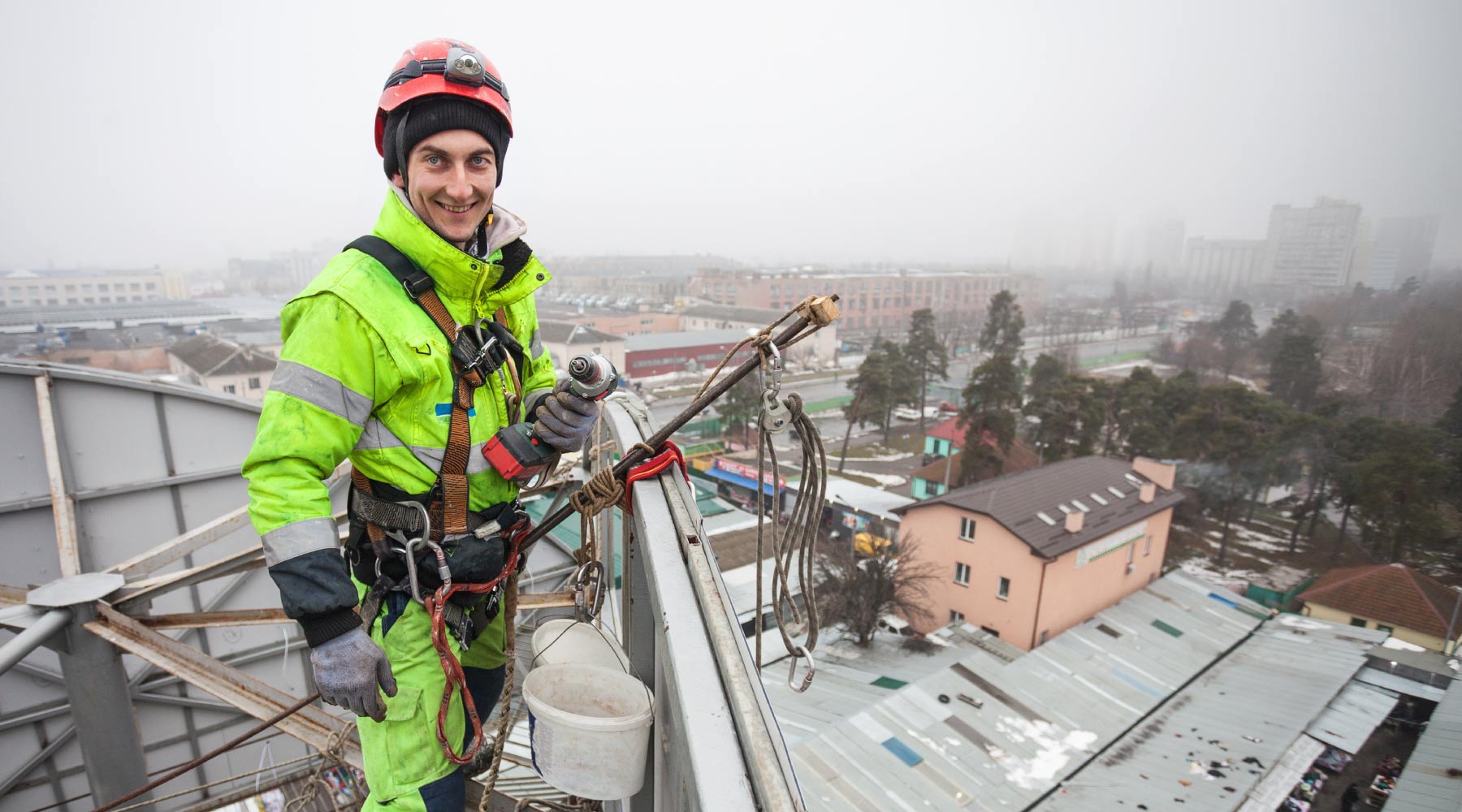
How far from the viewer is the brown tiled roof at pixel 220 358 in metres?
26.0

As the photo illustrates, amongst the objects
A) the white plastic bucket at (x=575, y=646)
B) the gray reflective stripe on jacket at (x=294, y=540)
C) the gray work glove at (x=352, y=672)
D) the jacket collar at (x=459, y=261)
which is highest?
Answer: the jacket collar at (x=459, y=261)

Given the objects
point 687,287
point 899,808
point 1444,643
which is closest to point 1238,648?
point 1444,643

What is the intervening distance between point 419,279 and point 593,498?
2.17 ft

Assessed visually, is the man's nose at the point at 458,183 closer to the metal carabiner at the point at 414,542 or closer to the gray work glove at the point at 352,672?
the metal carabiner at the point at 414,542

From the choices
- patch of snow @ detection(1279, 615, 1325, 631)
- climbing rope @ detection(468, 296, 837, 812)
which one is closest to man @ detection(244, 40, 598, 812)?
climbing rope @ detection(468, 296, 837, 812)

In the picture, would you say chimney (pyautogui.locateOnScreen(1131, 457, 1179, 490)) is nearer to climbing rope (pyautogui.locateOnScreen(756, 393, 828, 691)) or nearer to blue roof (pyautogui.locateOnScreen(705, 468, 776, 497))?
blue roof (pyautogui.locateOnScreen(705, 468, 776, 497))

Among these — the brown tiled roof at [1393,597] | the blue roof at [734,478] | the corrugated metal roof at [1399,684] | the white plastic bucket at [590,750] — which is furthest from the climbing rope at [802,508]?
the blue roof at [734,478]

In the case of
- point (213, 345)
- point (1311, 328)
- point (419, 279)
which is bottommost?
point (213, 345)

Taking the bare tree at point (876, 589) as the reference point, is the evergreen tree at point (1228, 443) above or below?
above

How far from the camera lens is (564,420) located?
1.72 metres

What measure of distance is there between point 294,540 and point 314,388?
293 mm

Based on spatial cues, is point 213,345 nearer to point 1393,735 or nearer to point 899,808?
point 899,808

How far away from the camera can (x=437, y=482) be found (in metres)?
1.64

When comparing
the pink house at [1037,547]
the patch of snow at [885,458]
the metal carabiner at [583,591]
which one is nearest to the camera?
the metal carabiner at [583,591]
